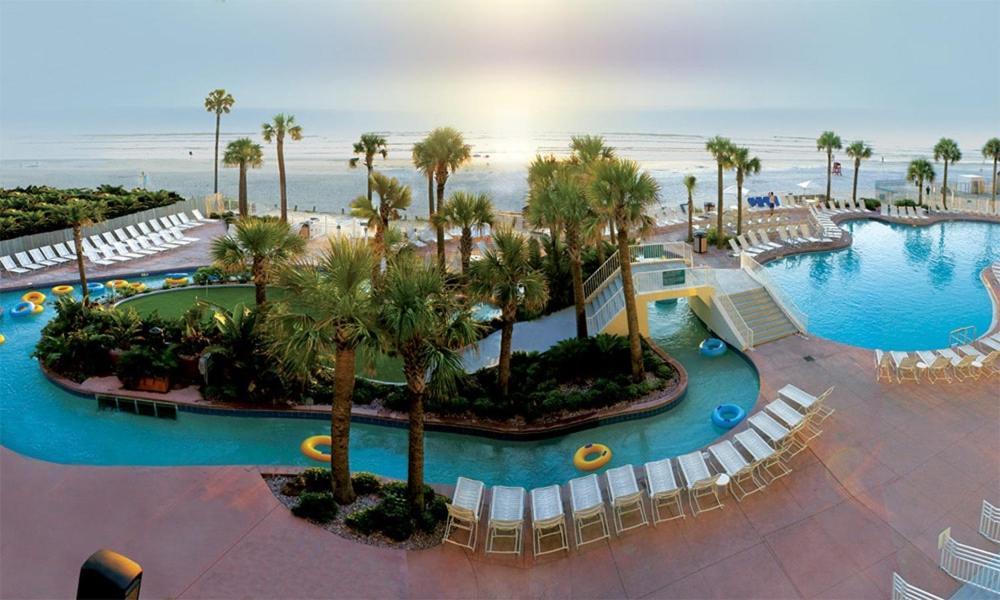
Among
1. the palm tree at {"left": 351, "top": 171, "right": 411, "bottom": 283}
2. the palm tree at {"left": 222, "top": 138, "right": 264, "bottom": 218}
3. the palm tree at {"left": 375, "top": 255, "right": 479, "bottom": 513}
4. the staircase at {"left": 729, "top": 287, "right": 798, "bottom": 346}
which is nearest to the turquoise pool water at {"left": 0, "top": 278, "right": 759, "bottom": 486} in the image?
the staircase at {"left": 729, "top": 287, "right": 798, "bottom": 346}

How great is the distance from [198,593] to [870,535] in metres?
9.37

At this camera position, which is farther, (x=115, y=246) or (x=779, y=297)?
(x=115, y=246)

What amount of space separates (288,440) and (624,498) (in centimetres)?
738

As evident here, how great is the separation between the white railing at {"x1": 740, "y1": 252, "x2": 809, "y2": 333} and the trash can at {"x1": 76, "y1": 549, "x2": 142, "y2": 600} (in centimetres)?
1886

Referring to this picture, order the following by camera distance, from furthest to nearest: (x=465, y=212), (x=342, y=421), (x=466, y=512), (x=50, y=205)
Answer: (x=50, y=205)
(x=465, y=212)
(x=342, y=421)
(x=466, y=512)

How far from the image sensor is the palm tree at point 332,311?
31.3ft

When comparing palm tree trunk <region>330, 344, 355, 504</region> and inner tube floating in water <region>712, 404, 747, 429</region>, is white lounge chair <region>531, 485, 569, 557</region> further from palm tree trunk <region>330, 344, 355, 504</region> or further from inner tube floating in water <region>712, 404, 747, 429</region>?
inner tube floating in water <region>712, 404, 747, 429</region>

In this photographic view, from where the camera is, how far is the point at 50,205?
33.0 meters

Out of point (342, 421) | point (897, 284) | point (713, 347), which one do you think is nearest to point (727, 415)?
point (713, 347)

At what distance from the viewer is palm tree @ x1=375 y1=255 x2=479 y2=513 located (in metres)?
9.56

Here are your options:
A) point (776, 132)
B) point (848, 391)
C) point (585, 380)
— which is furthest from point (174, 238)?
point (776, 132)

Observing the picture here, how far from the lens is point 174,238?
32.6m

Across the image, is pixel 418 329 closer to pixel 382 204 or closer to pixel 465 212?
pixel 465 212

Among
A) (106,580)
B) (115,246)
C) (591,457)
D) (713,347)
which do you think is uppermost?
(115,246)
